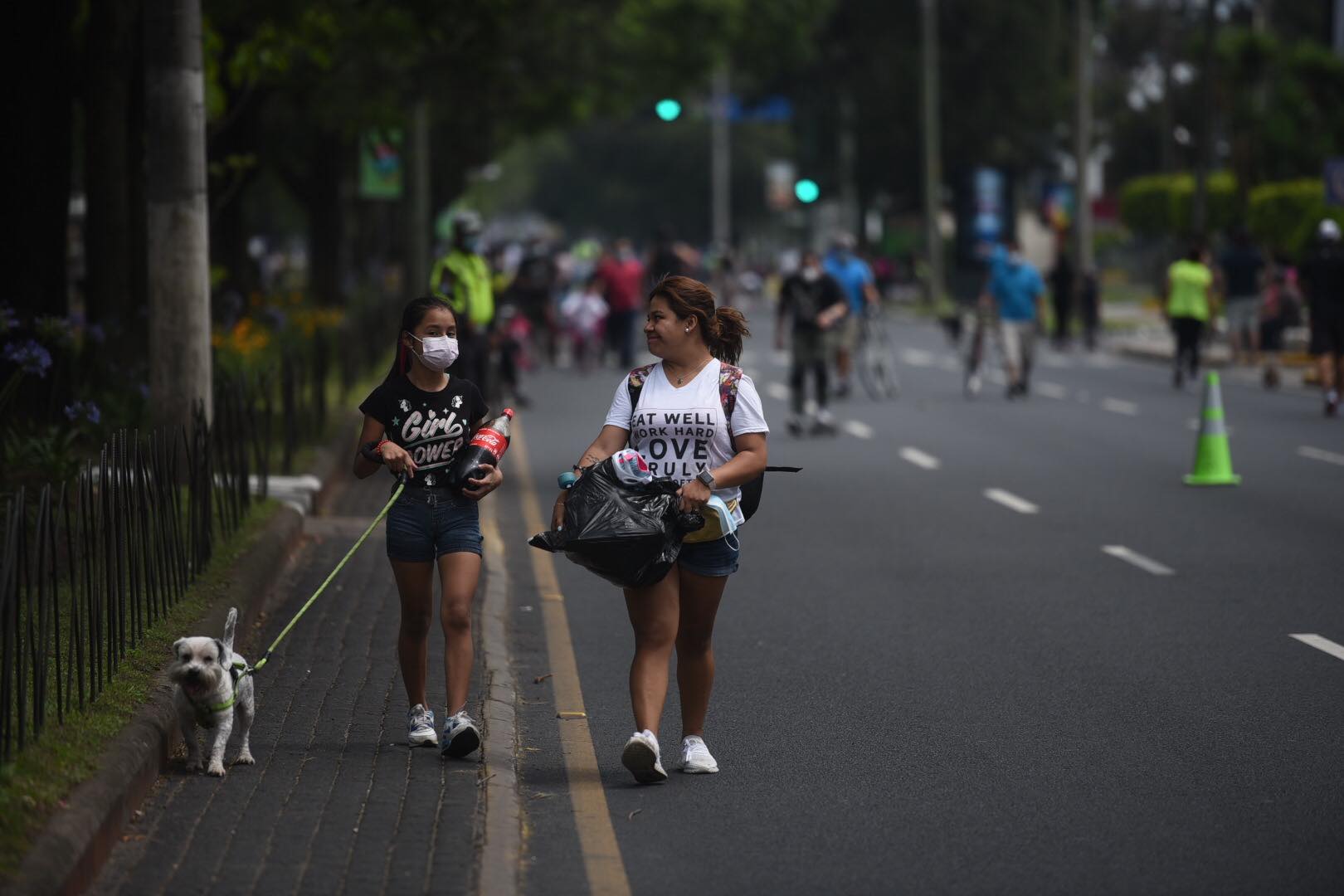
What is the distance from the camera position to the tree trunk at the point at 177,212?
12695mm

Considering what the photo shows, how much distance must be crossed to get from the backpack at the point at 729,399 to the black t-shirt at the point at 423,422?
2.41ft

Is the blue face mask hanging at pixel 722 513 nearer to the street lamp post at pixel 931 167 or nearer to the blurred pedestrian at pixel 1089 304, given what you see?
the blurred pedestrian at pixel 1089 304

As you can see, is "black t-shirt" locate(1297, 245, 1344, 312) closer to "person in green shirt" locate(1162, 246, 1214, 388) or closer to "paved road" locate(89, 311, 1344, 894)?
"person in green shirt" locate(1162, 246, 1214, 388)

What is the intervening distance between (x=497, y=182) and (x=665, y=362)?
12042 cm

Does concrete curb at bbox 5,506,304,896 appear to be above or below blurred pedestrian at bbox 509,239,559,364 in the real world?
below

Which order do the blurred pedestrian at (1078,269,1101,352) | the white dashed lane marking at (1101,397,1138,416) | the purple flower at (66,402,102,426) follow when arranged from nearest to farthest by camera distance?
the purple flower at (66,402,102,426) < the white dashed lane marking at (1101,397,1138,416) < the blurred pedestrian at (1078,269,1101,352)

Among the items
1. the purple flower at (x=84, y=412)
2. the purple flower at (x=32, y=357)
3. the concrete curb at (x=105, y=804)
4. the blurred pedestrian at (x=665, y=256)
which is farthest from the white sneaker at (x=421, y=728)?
the blurred pedestrian at (x=665, y=256)

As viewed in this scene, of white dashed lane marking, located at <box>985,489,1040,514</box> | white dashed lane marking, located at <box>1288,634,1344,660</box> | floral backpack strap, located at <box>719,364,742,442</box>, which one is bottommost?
white dashed lane marking, located at <box>985,489,1040,514</box>

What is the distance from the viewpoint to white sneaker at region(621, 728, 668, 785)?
718 cm

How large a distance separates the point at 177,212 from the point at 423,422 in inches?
225

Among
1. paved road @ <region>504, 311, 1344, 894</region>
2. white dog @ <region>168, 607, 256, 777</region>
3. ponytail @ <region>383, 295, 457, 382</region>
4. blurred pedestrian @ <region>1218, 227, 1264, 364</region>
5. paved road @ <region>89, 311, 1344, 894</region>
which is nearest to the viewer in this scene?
paved road @ <region>89, 311, 1344, 894</region>

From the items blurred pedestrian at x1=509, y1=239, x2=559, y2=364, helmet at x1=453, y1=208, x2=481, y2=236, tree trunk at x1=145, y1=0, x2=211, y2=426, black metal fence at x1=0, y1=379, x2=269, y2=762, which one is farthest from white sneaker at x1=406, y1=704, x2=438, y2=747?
blurred pedestrian at x1=509, y1=239, x2=559, y2=364

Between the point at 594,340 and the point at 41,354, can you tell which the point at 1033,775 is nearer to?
the point at 41,354

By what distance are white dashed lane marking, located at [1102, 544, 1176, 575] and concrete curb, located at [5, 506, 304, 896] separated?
19.0 feet
